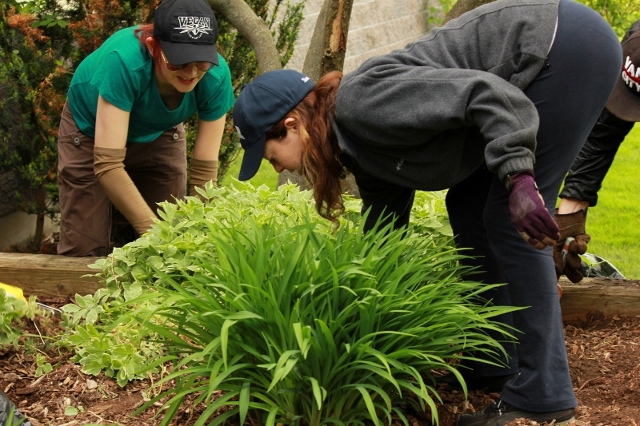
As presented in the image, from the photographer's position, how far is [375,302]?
2.55 m

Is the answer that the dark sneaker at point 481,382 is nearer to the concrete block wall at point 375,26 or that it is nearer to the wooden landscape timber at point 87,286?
the wooden landscape timber at point 87,286

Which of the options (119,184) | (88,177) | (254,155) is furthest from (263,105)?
(88,177)

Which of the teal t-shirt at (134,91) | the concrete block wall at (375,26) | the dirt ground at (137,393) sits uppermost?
the teal t-shirt at (134,91)

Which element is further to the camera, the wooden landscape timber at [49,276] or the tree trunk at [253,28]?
the tree trunk at [253,28]

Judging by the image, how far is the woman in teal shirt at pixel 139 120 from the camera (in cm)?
387

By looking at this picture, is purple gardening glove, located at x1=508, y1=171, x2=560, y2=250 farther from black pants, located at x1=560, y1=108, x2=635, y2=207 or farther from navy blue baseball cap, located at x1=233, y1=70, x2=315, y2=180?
black pants, located at x1=560, y1=108, x2=635, y2=207

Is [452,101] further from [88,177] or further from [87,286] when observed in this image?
[88,177]

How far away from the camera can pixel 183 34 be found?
12.4ft

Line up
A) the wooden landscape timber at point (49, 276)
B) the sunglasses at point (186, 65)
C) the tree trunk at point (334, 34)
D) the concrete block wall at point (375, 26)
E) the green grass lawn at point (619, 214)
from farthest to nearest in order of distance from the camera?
the concrete block wall at point (375, 26) → the green grass lawn at point (619, 214) → the tree trunk at point (334, 34) → the wooden landscape timber at point (49, 276) → the sunglasses at point (186, 65)

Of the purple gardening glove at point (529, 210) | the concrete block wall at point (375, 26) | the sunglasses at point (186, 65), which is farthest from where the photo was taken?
the concrete block wall at point (375, 26)

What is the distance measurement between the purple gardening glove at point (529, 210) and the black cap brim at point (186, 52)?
1.75 m

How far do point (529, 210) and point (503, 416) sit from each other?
2.54 feet

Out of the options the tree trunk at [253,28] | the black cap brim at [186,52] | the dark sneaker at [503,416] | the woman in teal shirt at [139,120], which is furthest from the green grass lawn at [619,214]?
the dark sneaker at [503,416]

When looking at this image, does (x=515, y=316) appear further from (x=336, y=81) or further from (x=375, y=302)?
(x=336, y=81)
